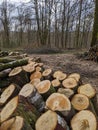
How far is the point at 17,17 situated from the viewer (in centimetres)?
3759

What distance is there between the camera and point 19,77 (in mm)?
5809

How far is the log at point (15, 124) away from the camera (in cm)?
295

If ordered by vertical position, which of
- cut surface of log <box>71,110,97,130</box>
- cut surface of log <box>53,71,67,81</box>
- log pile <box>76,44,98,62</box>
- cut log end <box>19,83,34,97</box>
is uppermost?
cut log end <box>19,83,34,97</box>

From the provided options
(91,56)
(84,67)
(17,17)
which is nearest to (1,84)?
(84,67)

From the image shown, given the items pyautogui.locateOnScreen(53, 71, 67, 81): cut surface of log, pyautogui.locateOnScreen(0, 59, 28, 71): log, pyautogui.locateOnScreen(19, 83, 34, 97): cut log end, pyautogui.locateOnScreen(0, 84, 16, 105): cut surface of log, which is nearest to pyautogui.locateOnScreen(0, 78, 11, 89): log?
pyautogui.locateOnScreen(0, 59, 28, 71): log

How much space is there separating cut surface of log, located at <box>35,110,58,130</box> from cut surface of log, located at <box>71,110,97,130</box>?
0.40m

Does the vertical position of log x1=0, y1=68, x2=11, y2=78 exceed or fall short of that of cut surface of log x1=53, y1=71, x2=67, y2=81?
it falls short

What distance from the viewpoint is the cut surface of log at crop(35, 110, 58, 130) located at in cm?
313

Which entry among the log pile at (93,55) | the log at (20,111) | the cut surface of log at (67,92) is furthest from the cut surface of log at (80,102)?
the log pile at (93,55)

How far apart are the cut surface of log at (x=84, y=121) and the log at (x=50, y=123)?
18cm

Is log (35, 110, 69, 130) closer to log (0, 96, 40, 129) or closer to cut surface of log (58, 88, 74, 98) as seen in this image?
log (0, 96, 40, 129)

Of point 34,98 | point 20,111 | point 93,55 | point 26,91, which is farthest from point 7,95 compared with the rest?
point 93,55

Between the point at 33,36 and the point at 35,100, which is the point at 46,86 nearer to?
the point at 35,100

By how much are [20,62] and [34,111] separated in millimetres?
3490
